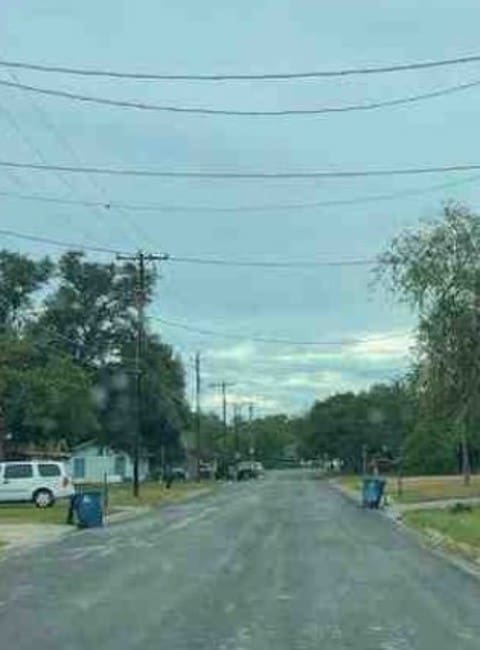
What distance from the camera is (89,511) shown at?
41906 mm

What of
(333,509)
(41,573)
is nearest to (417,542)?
(41,573)

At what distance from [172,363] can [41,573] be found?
10169 cm

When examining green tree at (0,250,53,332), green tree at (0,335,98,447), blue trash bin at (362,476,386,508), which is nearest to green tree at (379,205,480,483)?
blue trash bin at (362,476,386,508)

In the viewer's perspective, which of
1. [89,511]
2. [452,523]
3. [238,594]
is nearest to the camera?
[238,594]

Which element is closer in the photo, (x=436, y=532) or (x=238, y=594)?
(x=238, y=594)

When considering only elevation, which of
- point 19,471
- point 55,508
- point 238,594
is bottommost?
point 238,594

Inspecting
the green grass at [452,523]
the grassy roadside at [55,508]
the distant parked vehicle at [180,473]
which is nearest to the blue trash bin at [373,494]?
the green grass at [452,523]

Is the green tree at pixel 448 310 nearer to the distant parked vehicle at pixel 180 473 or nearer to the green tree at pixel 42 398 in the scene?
the green tree at pixel 42 398

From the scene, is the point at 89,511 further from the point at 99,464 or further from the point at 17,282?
the point at 99,464

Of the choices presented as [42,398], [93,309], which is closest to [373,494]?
[42,398]

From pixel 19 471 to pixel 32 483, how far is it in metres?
0.70

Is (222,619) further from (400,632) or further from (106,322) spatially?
(106,322)

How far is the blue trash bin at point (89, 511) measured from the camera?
41812mm

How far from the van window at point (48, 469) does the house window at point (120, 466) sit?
231ft
